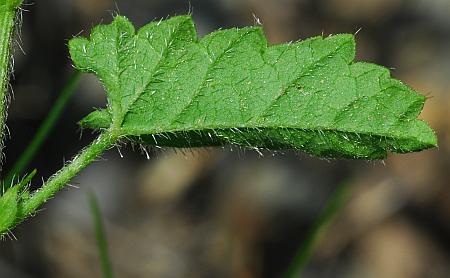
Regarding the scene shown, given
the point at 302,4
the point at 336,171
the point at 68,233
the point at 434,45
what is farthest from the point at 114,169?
the point at 434,45

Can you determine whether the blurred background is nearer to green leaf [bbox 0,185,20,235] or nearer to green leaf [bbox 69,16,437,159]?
green leaf [bbox 69,16,437,159]

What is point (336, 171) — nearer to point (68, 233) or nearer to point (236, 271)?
point (236, 271)

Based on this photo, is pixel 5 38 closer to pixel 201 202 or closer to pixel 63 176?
pixel 63 176

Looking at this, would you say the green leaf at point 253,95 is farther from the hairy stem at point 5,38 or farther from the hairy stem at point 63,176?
the hairy stem at point 5,38

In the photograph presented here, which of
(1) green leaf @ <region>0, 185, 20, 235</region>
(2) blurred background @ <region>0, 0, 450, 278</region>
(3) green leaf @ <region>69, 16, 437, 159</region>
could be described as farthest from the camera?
(2) blurred background @ <region>0, 0, 450, 278</region>

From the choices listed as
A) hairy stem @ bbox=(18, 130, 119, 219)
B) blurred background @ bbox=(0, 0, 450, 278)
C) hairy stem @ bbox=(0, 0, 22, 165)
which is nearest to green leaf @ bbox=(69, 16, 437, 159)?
hairy stem @ bbox=(18, 130, 119, 219)
